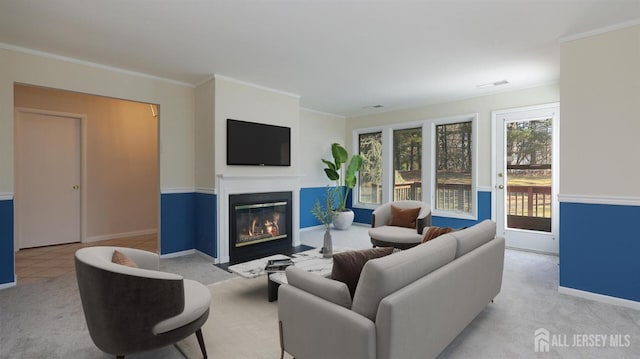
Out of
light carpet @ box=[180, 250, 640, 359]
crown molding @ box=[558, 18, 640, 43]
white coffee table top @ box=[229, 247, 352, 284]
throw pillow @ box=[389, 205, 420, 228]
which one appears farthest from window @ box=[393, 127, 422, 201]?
white coffee table top @ box=[229, 247, 352, 284]

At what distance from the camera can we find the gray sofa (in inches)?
60.1

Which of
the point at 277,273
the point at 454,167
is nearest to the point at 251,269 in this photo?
the point at 277,273

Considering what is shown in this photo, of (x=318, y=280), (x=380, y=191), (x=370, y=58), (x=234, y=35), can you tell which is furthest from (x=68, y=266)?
(x=380, y=191)

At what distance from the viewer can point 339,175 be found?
6984mm

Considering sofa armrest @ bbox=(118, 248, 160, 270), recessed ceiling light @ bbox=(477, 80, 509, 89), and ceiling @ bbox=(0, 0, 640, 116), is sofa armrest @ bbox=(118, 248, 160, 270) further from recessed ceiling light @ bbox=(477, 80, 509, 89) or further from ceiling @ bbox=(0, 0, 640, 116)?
recessed ceiling light @ bbox=(477, 80, 509, 89)

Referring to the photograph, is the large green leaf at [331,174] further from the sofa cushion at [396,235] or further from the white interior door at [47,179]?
the white interior door at [47,179]

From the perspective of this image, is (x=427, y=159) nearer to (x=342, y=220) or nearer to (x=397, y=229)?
(x=342, y=220)

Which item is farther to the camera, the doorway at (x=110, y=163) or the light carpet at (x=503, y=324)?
the doorway at (x=110, y=163)

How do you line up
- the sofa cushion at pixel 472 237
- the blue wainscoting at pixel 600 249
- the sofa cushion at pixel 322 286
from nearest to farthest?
1. the sofa cushion at pixel 322 286
2. the sofa cushion at pixel 472 237
3. the blue wainscoting at pixel 600 249

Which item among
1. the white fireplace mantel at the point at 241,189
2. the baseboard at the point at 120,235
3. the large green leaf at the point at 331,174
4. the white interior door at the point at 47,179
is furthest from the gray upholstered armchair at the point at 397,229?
the white interior door at the point at 47,179

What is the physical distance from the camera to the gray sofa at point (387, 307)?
153 centimetres

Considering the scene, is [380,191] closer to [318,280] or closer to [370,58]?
[370,58]

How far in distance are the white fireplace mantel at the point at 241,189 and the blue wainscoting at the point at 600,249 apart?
3526mm

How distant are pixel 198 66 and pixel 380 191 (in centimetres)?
445
